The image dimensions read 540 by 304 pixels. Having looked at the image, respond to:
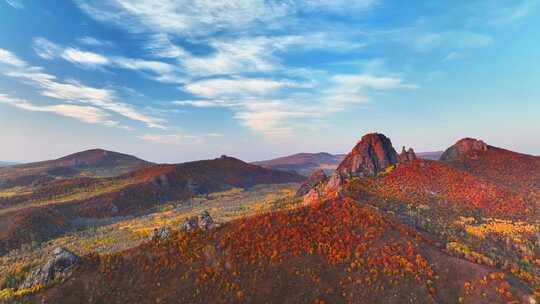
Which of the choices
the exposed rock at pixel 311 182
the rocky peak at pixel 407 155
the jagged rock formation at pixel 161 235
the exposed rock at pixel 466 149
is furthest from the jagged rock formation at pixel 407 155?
the jagged rock formation at pixel 161 235

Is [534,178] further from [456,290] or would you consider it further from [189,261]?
[189,261]

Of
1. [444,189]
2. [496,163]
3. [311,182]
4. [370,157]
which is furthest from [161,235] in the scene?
[496,163]

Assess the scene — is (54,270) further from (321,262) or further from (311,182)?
(311,182)

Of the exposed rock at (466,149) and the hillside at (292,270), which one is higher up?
the exposed rock at (466,149)

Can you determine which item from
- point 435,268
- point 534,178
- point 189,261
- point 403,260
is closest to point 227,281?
point 189,261

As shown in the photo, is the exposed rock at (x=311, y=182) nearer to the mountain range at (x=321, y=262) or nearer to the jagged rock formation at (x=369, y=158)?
the jagged rock formation at (x=369, y=158)
